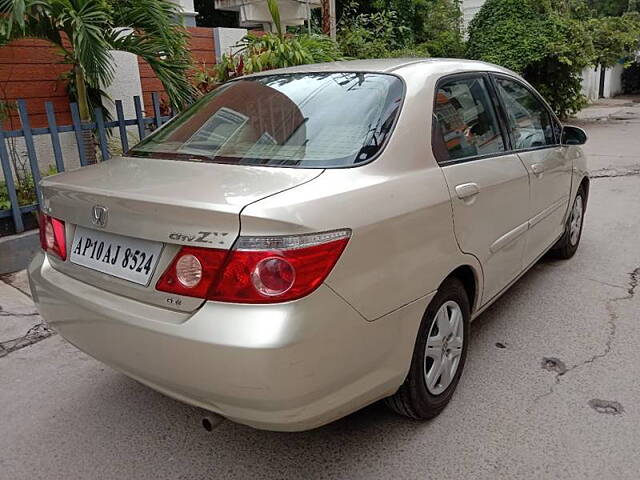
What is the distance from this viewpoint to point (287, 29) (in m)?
11.9

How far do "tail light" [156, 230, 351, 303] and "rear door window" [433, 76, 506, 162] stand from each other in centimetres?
96

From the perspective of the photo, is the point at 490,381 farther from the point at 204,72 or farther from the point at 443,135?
the point at 204,72

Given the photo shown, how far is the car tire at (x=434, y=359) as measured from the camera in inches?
93.3

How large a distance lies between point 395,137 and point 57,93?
514 centimetres

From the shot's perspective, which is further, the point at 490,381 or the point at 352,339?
the point at 490,381

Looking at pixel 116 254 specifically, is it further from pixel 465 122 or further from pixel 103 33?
pixel 103 33

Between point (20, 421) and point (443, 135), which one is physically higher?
point (443, 135)

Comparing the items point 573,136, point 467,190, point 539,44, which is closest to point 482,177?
point 467,190

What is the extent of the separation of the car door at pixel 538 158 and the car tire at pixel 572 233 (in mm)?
339

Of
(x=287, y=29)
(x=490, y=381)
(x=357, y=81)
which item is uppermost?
(x=287, y=29)

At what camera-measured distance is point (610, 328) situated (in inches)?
137

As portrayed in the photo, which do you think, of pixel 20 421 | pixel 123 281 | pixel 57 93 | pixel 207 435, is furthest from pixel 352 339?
pixel 57 93

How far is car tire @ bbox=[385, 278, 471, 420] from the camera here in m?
2.37

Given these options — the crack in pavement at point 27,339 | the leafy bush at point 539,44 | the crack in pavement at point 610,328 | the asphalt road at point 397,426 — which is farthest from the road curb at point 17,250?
the leafy bush at point 539,44
